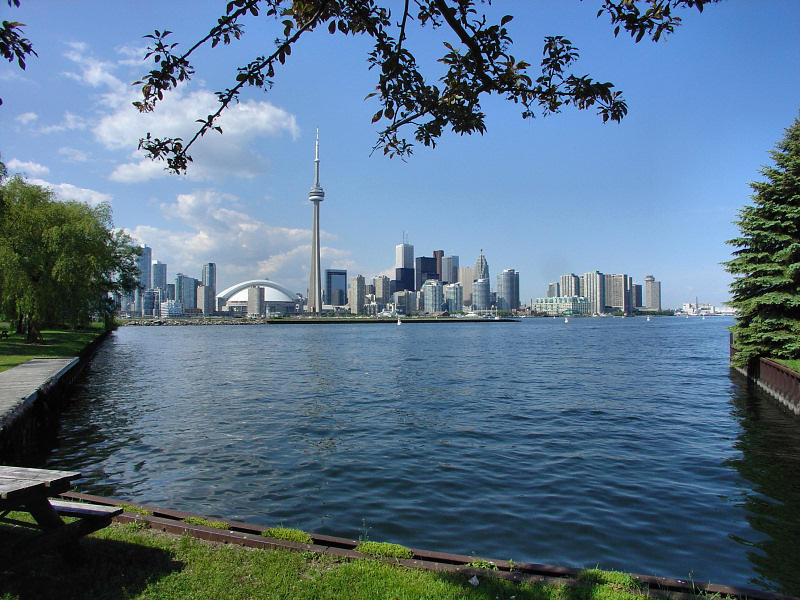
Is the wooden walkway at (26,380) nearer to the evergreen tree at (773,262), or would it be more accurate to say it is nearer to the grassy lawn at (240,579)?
the grassy lawn at (240,579)

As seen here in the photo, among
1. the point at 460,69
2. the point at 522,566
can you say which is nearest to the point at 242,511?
the point at 522,566

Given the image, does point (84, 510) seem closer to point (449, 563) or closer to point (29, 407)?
point (449, 563)

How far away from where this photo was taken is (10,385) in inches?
652

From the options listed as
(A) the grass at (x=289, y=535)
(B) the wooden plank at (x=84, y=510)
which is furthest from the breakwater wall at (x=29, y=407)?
(A) the grass at (x=289, y=535)

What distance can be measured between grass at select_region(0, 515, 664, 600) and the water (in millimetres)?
2526

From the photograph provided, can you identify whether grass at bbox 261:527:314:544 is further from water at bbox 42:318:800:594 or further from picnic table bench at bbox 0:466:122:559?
water at bbox 42:318:800:594

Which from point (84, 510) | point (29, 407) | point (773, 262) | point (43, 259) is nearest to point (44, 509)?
point (84, 510)

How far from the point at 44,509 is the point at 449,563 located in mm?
4239

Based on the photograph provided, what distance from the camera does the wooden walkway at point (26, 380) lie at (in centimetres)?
1328

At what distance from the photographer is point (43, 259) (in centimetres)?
3131

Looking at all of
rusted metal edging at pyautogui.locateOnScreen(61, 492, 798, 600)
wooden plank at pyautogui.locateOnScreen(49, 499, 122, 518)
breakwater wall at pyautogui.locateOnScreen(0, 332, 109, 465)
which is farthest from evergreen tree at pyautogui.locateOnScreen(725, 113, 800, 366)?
breakwater wall at pyautogui.locateOnScreen(0, 332, 109, 465)

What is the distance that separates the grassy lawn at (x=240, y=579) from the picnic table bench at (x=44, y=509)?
0.98ft

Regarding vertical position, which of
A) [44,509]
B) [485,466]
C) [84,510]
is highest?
[44,509]

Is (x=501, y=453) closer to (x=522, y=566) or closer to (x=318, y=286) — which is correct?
(x=522, y=566)
